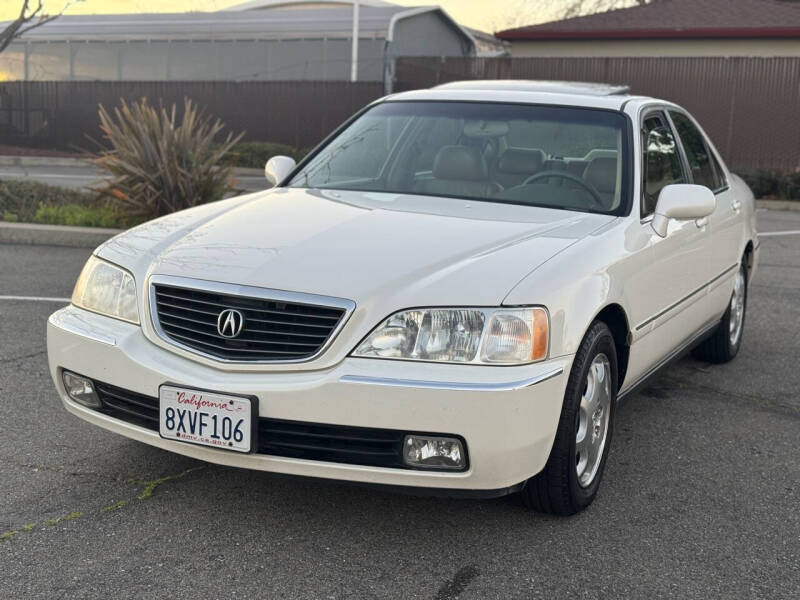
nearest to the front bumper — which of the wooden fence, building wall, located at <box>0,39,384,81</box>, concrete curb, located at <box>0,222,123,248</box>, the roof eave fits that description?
concrete curb, located at <box>0,222,123,248</box>

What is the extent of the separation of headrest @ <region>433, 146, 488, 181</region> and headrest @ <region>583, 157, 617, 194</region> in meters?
0.47

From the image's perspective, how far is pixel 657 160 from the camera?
5113 mm

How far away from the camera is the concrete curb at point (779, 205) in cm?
1828

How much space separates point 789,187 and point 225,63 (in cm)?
1804

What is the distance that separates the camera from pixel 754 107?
2145 cm

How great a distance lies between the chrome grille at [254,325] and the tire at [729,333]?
137 inches

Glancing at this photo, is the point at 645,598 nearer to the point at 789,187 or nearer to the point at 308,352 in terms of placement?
the point at 308,352

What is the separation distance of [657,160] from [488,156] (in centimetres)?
88

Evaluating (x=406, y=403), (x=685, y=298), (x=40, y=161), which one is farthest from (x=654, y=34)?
(x=406, y=403)

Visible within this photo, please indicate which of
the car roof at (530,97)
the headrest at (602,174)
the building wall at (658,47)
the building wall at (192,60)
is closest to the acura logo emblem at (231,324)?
the headrest at (602,174)

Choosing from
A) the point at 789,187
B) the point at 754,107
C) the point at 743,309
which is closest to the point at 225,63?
the point at 754,107

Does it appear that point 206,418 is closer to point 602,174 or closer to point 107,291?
point 107,291

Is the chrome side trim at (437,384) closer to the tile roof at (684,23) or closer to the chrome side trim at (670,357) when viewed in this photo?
the chrome side trim at (670,357)

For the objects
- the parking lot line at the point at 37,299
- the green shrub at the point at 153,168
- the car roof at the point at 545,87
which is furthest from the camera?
the green shrub at the point at 153,168
